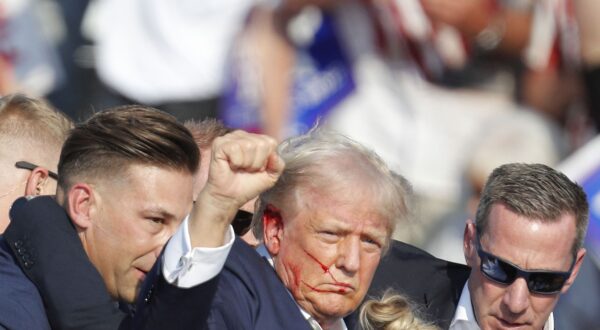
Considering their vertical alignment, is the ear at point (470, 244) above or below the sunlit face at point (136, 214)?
below

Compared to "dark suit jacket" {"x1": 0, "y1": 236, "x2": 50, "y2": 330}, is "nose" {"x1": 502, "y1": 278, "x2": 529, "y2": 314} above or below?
below

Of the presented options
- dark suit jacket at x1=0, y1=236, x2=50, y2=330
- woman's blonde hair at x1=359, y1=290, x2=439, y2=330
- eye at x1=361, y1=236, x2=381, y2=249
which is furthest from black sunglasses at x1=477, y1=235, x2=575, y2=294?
dark suit jacket at x1=0, y1=236, x2=50, y2=330

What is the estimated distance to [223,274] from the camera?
9.91ft

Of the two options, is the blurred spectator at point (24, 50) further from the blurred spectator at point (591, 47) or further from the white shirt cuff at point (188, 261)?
the white shirt cuff at point (188, 261)

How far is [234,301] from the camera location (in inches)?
117

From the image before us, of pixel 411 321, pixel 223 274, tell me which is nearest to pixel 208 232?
pixel 223 274

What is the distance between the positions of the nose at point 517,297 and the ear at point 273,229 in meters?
0.84

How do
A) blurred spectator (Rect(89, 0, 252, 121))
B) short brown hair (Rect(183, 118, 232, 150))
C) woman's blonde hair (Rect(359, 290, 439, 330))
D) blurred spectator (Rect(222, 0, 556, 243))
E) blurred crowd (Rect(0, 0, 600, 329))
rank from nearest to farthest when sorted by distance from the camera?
woman's blonde hair (Rect(359, 290, 439, 330)) → short brown hair (Rect(183, 118, 232, 150)) → blurred crowd (Rect(0, 0, 600, 329)) → blurred spectator (Rect(222, 0, 556, 243)) → blurred spectator (Rect(89, 0, 252, 121))

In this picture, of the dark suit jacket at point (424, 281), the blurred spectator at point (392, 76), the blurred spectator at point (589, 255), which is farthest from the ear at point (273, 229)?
the blurred spectator at point (392, 76)

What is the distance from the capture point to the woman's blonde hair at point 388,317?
11.1 feet

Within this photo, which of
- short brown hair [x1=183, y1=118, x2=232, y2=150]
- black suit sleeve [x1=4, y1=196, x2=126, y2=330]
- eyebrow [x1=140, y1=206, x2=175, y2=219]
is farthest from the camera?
short brown hair [x1=183, y1=118, x2=232, y2=150]

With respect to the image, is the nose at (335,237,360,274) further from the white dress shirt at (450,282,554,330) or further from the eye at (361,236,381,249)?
the white dress shirt at (450,282,554,330)

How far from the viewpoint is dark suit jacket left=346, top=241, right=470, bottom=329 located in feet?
13.0

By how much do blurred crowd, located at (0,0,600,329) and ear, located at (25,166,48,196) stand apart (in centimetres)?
203
